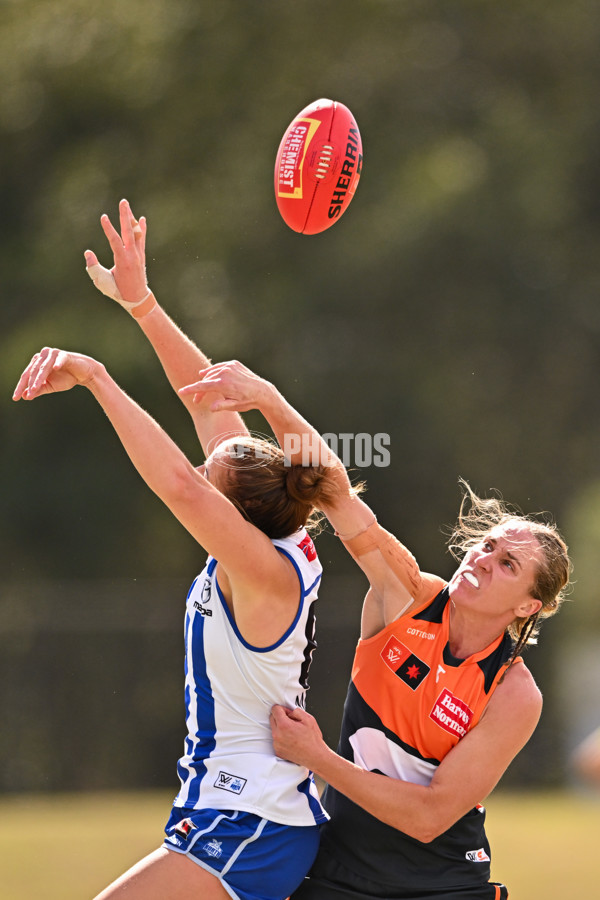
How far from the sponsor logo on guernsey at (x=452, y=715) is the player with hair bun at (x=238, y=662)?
40 centimetres

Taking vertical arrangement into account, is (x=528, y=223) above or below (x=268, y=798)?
above

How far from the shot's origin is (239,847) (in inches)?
122

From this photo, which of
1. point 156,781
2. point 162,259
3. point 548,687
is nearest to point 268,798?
point 156,781

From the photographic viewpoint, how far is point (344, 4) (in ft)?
64.4

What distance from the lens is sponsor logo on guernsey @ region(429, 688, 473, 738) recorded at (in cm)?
344

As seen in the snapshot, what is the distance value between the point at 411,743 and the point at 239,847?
0.62 metres

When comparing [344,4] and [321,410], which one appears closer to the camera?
[321,410]

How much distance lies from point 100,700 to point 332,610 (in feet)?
7.79

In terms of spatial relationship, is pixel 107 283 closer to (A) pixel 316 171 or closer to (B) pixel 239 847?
(A) pixel 316 171

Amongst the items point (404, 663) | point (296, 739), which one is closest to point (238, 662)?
point (296, 739)

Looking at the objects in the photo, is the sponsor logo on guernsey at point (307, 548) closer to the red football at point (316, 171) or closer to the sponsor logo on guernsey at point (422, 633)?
the sponsor logo on guernsey at point (422, 633)

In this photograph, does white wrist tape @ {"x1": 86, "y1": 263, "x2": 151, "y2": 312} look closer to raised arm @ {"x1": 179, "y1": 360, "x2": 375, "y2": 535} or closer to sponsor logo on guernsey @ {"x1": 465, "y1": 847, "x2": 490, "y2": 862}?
raised arm @ {"x1": 179, "y1": 360, "x2": 375, "y2": 535}

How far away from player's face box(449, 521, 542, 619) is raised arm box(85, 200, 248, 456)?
872 mm

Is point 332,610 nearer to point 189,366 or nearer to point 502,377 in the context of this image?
point 502,377
